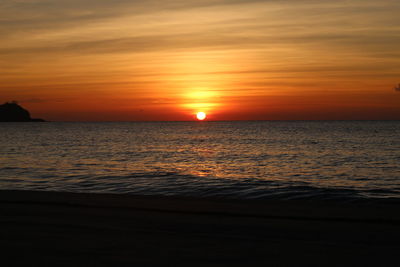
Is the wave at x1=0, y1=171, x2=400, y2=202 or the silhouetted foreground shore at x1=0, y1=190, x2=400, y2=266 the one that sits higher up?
the silhouetted foreground shore at x1=0, y1=190, x2=400, y2=266

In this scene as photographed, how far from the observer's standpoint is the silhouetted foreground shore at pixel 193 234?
7.47 meters

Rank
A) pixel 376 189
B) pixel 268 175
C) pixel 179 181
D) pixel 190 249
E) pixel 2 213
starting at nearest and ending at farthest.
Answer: pixel 190 249 < pixel 2 213 < pixel 376 189 < pixel 179 181 < pixel 268 175

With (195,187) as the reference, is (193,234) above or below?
above

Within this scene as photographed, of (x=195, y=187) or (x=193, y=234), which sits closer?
(x=193, y=234)

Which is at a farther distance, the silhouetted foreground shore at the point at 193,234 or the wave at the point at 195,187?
the wave at the point at 195,187

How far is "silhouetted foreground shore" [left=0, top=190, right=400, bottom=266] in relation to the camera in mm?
7469

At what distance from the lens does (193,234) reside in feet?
30.8

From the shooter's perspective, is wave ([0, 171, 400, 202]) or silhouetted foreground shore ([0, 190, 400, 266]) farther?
wave ([0, 171, 400, 202])

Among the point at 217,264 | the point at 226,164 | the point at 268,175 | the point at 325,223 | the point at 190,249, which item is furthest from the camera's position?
the point at 226,164

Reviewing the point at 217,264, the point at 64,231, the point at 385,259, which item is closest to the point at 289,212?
the point at 385,259

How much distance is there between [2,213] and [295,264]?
877 cm

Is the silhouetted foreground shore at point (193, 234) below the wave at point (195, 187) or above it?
above

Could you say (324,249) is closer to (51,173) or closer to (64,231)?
(64,231)

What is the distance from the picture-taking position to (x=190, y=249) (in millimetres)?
8086
